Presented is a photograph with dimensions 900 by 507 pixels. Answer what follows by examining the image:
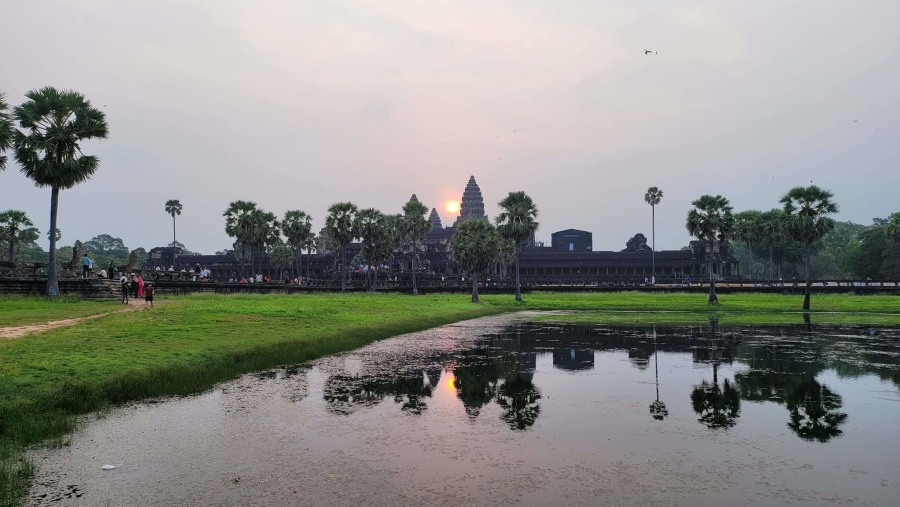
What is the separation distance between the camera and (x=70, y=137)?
3428 centimetres

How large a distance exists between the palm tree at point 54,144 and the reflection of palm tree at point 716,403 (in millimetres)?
33200

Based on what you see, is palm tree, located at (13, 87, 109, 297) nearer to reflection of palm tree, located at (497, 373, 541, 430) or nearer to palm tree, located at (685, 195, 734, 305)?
reflection of palm tree, located at (497, 373, 541, 430)

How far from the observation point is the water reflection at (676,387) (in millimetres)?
12945

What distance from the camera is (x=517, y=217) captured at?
195 feet

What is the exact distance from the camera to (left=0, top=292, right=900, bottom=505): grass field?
38.0 ft

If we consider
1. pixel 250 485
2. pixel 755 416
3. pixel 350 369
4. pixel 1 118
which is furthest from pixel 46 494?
pixel 1 118

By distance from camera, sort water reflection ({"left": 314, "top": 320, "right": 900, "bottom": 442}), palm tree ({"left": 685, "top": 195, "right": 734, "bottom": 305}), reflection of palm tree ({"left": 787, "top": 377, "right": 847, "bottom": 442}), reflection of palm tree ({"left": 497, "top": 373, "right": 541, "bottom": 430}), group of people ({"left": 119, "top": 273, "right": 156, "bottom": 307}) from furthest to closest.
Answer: palm tree ({"left": 685, "top": 195, "right": 734, "bottom": 305})
group of people ({"left": 119, "top": 273, "right": 156, "bottom": 307})
water reflection ({"left": 314, "top": 320, "right": 900, "bottom": 442})
reflection of palm tree ({"left": 497, "top": 373, "right": 541, "bottom": 430})
reflection of palm tree ({"left": 787, "top": 377, "right": 847, "bottom": 442})

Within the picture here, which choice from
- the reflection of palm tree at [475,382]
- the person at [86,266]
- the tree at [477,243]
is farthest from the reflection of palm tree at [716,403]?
the tree at [477,243]

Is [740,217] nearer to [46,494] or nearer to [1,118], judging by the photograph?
[1,118]

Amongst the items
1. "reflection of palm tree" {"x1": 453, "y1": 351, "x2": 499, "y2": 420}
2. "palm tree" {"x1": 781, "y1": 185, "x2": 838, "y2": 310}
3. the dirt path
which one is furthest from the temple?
"reflection of palm tree" {"x1": 453, "y1": 351, "x2": 499, "y2": 420}

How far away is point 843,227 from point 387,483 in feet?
623

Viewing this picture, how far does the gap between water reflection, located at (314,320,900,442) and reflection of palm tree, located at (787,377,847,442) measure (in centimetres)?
2

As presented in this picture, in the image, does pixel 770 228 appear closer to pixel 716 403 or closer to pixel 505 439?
pixel 716 403

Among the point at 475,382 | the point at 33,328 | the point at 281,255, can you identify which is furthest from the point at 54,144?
the point at 281,255
